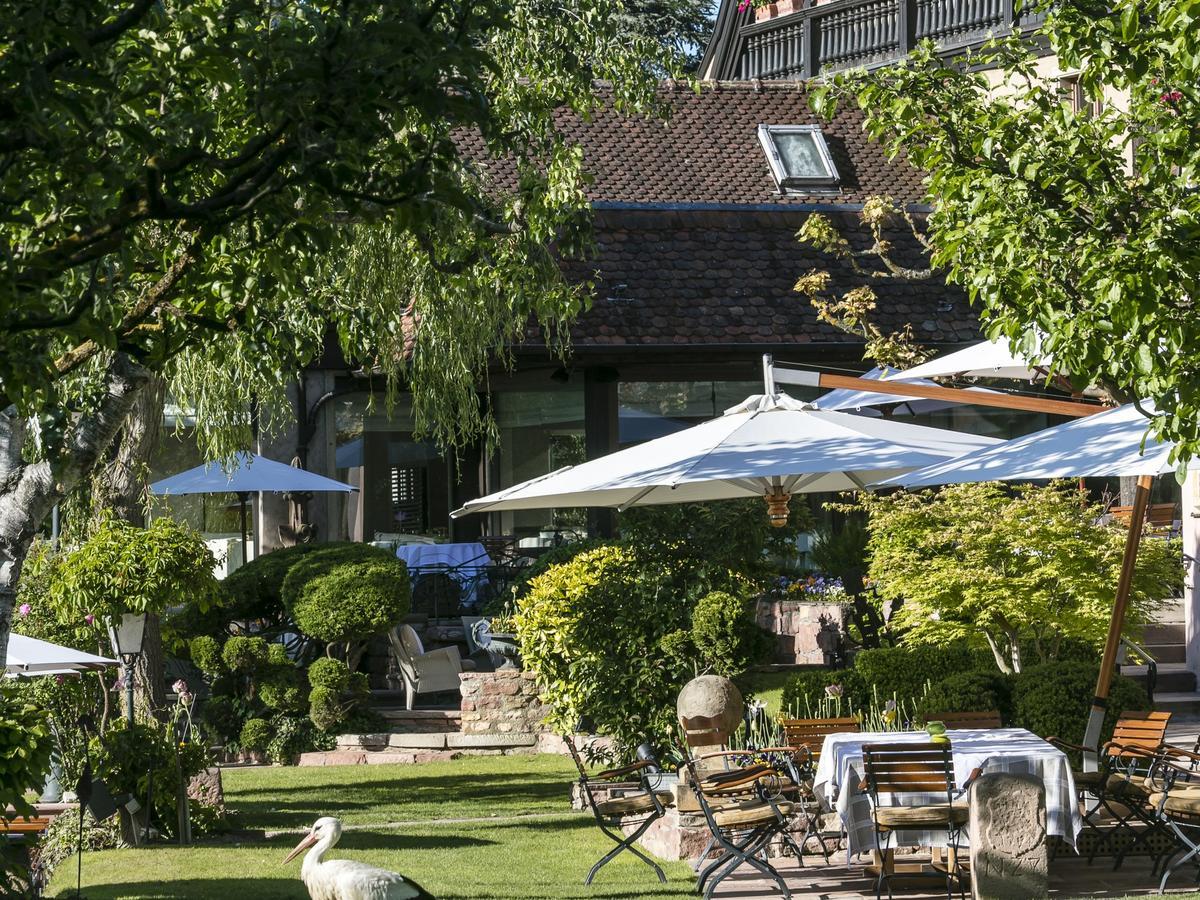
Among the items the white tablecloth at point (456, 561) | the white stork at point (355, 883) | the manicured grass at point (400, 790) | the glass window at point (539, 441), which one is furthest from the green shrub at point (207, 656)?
the white stork at point (355, 883)

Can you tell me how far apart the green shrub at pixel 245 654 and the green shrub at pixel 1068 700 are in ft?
23.7

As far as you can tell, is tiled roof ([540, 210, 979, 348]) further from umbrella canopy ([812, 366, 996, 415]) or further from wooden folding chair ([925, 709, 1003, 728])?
wooden folding chair ([925, 709, 1003, 728])

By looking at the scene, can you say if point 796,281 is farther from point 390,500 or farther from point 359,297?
point 359,297

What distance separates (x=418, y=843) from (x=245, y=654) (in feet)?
16.2

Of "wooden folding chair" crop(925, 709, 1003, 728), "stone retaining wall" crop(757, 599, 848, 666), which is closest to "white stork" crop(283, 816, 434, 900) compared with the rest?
"wooden folding chair" crop(925, 709, 1003, 728)

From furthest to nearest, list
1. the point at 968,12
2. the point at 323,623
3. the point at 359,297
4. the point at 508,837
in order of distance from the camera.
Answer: the point at 968,12 < the point at 323,623 < the point at 359,297 < the point at 508,837

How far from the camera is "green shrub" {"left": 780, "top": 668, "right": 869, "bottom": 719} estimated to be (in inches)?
459

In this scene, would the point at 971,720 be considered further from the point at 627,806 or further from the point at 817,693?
the point at 627,806

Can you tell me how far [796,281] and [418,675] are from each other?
7167mm

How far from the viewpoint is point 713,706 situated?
36.0 ft

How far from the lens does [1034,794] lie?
26.6ft

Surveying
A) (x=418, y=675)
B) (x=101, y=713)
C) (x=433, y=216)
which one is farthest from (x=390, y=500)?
(x=433, y=216)

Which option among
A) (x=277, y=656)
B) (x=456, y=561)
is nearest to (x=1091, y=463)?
(x=277, y=656)

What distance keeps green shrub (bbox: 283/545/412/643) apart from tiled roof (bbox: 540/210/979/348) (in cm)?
441
